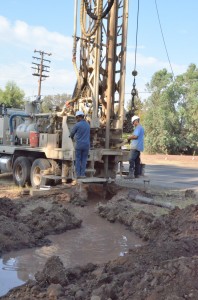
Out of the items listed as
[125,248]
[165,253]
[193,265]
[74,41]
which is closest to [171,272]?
[193,265]

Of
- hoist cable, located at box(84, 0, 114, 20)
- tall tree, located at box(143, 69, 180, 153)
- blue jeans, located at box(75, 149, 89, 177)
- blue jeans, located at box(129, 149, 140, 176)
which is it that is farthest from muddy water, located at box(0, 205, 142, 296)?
tall tree, located at box(143, 69, 180, 153)

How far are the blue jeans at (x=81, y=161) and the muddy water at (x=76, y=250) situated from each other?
2051mm

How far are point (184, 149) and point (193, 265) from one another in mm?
37367

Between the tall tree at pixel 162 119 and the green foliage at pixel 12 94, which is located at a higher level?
the green foliage at pixel 12 94

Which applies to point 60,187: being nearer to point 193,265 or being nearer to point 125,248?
point 125,248

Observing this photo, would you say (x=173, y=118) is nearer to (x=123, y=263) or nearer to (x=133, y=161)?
(x=133, y=161)

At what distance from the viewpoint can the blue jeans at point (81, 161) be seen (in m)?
10.5

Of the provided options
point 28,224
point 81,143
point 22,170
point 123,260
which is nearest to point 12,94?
point 22,170

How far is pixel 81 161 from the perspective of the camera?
34.9ft

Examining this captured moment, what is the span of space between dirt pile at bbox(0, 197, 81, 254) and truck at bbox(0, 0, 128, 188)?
2303 mm

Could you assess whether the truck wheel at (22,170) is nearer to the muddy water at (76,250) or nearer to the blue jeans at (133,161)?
the blue jeans at (133,161)

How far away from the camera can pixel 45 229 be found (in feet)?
A: 24.6

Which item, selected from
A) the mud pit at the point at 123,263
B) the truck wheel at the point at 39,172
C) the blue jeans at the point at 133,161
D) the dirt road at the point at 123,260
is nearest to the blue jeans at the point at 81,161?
the truck wheel at the point at 39,172

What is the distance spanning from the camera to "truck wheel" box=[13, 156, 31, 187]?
12.7m
